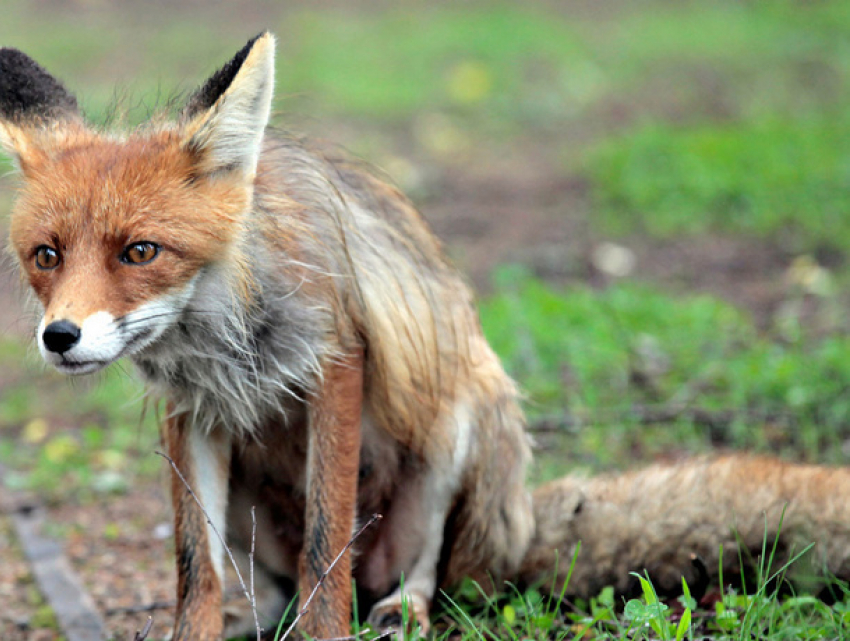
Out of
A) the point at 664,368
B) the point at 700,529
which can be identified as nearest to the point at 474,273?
the point at 664,368

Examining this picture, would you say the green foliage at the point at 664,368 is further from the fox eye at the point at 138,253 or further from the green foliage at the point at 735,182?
the fox eye at the point at 138,253

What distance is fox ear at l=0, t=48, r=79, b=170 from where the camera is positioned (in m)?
3.21

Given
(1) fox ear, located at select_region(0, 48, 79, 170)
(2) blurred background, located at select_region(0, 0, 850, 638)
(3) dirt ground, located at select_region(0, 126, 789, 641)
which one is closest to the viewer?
(1) fox ear, located at select_region(0, 48, 79, 170)

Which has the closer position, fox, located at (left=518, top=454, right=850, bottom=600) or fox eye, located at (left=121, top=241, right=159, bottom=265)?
fox eye, located at (left=121, top=241, right=159, bottom=265)

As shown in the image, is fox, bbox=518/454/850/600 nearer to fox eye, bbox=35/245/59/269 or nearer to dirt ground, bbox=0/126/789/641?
dirt ground, bbox=0/126/789/641

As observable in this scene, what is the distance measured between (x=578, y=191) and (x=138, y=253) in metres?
7.67

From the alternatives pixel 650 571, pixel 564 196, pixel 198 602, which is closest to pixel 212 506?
pixel 198 602

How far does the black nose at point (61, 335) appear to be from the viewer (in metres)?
2.74

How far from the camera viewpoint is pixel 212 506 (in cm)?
354

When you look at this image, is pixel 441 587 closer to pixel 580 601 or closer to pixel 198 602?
pixel 580 601

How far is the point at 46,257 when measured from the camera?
118 inches

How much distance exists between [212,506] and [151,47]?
1341cm

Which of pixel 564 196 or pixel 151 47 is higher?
pixel 151 47

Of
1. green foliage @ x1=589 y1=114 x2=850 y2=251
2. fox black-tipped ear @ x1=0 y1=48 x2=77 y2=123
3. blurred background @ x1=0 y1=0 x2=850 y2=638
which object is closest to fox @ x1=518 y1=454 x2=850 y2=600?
blurred background @ x1=0 y1=0 x2=850 y2=638
